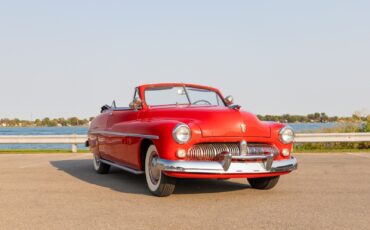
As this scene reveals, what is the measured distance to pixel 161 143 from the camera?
18.7 feet

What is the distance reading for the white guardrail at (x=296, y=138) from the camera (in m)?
15.3

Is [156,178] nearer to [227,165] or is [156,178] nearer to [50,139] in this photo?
[227,165]

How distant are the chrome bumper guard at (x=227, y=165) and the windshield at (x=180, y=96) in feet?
6.10

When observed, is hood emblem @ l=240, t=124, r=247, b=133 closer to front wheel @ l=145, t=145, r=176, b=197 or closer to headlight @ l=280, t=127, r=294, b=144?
headlight @ l=280, t=127, r=294, b=144

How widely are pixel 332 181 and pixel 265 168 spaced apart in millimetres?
2138

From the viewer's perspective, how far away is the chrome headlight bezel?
6.15 meters

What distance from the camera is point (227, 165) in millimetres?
5461

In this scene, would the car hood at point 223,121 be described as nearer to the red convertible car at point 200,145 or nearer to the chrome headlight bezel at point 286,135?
the red convertible car at point 200,145

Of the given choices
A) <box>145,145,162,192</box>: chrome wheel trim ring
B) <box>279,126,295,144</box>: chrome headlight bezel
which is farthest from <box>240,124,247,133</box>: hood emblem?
<box>145,145,162,192</box>: chrome wheel trim ring

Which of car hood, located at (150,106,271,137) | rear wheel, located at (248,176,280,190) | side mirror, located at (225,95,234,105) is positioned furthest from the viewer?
side mirror, located at (225,95,234,105)

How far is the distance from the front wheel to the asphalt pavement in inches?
4.2

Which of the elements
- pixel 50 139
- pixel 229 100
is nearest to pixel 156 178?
pixel 229 100

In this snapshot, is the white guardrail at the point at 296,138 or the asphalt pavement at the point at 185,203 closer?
the asphalt pavement at the point at 185,203

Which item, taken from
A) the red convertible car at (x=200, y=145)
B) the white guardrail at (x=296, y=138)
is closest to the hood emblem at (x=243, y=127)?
the red convertible car at (x=200, y=145)
